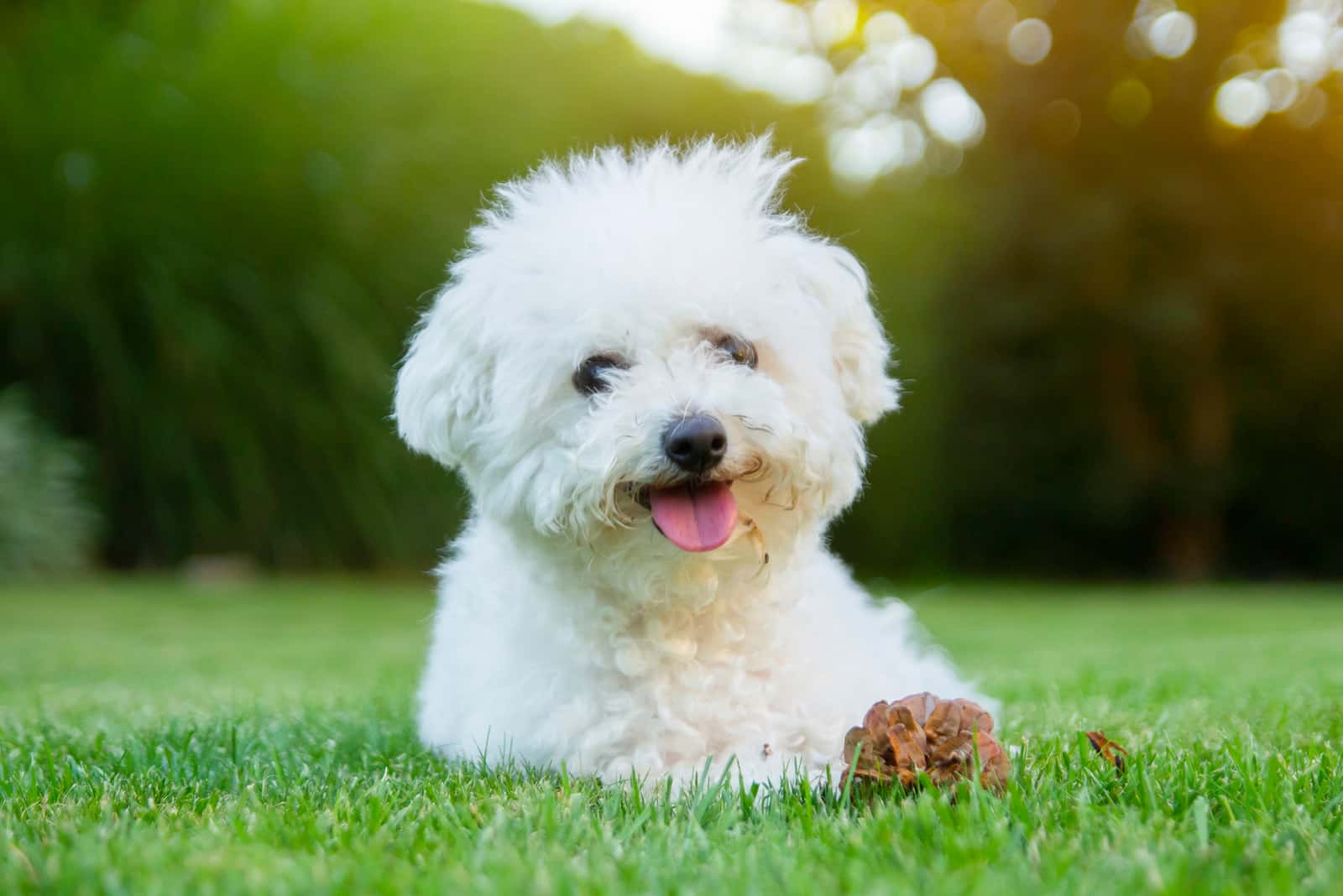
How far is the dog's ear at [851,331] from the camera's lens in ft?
9.09

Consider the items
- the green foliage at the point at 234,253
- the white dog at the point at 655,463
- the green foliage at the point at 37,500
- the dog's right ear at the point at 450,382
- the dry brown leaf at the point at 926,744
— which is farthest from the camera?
the green foliage at the point at 234,253

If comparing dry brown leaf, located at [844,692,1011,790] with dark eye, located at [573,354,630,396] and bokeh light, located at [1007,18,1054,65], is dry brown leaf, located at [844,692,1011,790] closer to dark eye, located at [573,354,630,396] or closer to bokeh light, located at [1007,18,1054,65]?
dark eye, located at [573,354,630,396]

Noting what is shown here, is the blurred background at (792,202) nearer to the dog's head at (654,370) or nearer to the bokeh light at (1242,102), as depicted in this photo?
the bokeh light at (1242,102)

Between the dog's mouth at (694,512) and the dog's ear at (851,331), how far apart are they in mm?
527

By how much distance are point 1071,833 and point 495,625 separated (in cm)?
134

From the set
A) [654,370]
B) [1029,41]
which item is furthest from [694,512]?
[1029,41]

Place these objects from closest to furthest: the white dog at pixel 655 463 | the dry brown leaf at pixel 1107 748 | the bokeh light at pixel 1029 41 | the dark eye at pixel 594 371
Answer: the dry brown leaf at pixel 1107 748 → the white dog at pixel 655 463 → the dark eye at pixel 594 371 → the bokeh light at pixel 1029 41

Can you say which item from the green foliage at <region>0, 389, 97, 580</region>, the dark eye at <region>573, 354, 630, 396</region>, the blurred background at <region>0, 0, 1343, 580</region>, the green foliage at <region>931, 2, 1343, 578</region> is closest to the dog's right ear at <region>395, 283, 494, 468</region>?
the dark eye at <region>573, 354, 630, 396</region>

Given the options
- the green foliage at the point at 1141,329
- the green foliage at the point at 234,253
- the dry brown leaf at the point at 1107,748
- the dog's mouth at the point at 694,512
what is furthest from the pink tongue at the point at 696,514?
the green foliage at the point at 1141,329

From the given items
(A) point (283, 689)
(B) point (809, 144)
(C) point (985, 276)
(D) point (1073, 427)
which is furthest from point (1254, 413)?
(A) point (283, 689)

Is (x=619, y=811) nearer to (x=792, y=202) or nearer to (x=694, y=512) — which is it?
(x=694, y=512)

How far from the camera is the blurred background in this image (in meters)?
9.32

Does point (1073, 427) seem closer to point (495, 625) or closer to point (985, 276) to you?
point (985, 276)

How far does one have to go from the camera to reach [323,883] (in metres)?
1.58
